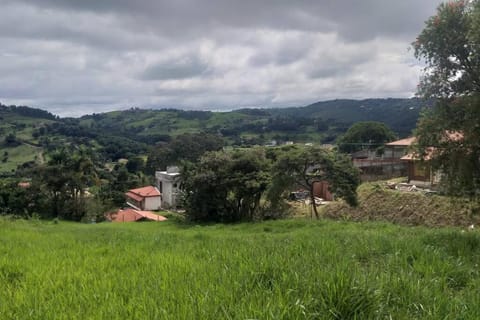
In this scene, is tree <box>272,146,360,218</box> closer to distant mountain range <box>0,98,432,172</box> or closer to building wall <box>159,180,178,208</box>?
building wall <box>159,180,178,208</box>

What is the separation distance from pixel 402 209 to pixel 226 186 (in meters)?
11.7

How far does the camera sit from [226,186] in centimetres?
2738

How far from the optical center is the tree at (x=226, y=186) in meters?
26.9

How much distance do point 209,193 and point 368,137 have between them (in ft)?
188

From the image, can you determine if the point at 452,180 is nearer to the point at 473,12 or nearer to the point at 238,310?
the point at 473,12

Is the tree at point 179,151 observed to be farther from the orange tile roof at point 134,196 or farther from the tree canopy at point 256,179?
the tree canopy at point 256,179

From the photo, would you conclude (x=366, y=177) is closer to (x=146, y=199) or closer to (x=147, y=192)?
(x=146, y=199)

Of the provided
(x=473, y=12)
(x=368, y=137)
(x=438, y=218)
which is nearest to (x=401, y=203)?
(x=438, y=218)

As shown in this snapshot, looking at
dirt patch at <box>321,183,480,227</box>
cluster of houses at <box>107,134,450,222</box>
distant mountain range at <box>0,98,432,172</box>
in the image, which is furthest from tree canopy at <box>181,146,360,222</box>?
distant mountain range at <box>0,98,432,172</box>

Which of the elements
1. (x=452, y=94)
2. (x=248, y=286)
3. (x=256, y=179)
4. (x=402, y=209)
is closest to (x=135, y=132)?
(x=256, y=179)

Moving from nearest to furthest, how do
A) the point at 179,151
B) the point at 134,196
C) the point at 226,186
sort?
the point at 226,186 < the point at 134,196 < the point at 179,151

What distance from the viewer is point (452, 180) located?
429 inches

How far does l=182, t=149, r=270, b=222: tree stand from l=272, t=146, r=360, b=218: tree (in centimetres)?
252

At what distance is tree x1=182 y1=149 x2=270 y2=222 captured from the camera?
88.2ft
